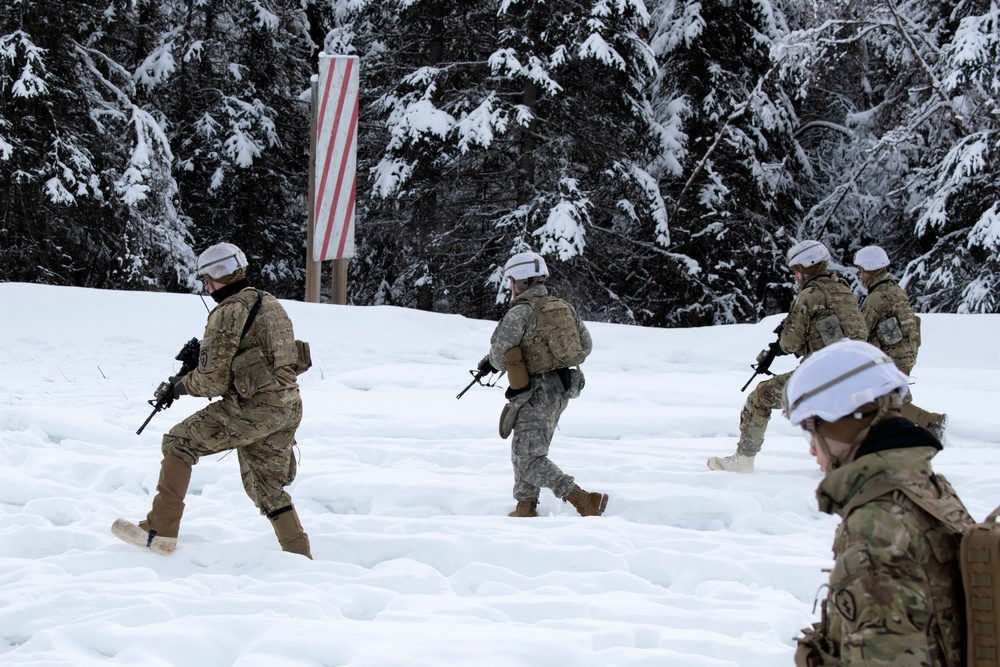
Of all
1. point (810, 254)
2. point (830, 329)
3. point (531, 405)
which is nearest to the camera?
point (531, 405)

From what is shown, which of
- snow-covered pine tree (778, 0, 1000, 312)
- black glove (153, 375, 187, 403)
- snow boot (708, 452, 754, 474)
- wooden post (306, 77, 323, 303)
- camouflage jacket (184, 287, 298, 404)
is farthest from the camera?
snow-covered pine tree (778, 0, 1000, 312)

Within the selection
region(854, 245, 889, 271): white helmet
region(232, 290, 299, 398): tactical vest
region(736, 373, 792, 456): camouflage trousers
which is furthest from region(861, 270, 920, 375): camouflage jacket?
region(232, 290, 299, 398): tactical vest

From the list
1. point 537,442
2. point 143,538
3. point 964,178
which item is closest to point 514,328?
point 537,442

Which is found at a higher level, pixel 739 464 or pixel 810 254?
pixel 810 254

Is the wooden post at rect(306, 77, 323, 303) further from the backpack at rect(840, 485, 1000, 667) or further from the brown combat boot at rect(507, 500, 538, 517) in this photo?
the backpack at rect(840, 485, 1000, 667)

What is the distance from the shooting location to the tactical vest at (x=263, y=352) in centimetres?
484

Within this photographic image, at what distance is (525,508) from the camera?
621 cm

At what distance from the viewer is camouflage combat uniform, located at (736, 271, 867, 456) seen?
22.0 feet

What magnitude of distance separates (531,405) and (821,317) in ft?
7.22

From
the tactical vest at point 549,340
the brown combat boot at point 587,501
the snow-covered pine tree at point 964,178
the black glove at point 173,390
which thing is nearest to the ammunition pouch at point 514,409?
the tactical vest at point 549,340

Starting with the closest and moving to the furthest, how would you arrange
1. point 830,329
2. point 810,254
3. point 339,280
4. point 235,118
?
1. point 830,329
2. point 810,254
3. point 339,280
4. point 235,118

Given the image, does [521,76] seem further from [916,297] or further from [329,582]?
[329,582]

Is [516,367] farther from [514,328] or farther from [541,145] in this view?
[541,145]

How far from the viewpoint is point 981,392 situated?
9734 millimetres
